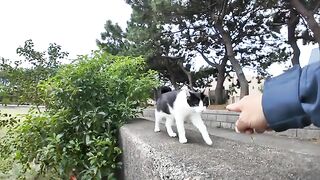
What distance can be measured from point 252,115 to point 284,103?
0.11 m

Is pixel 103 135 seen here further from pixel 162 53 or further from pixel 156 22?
pixel 162 53

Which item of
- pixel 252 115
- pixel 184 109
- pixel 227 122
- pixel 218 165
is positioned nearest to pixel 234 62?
pixel 227 122

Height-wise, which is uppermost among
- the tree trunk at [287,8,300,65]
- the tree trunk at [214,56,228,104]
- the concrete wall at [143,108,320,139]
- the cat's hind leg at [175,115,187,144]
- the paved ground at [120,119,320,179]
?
the tree trunk at [287,8,300,65]

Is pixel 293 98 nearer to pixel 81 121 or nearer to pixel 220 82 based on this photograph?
pixel 81 121

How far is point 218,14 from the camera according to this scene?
363 inches

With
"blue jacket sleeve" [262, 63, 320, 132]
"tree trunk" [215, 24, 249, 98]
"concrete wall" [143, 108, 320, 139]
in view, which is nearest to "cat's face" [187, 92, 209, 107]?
"blue jacket sleeve" [262, 63, 320, 132]

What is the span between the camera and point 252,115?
0.70 m

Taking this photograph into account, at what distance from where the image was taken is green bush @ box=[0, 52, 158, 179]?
8.07 ft

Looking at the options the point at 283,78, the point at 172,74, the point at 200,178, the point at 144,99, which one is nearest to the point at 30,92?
the point at 144,99

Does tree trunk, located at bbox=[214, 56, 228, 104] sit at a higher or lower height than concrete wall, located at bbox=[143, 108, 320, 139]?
higher

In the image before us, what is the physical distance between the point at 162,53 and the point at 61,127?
30.1 ft

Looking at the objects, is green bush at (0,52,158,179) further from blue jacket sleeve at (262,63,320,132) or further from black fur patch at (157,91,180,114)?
blue jacket sleeve at (262,63,320,132)

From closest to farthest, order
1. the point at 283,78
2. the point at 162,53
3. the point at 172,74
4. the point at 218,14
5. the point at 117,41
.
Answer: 1. the point at 283,78
2. the point at 218,14
3. the point at 162,53
4. the point at 117,41
5. the point at 172,74

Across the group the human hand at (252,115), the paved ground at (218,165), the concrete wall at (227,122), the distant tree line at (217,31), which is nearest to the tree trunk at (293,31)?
the distant tree line at (217,31)
